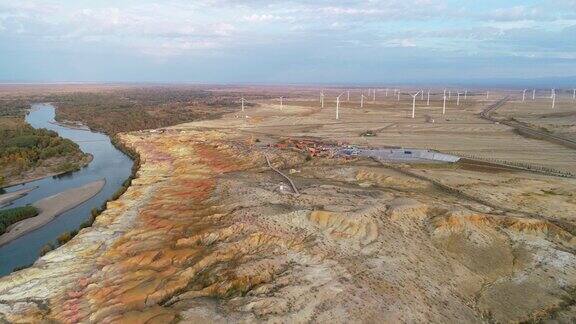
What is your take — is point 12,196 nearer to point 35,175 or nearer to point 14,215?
point 14,215

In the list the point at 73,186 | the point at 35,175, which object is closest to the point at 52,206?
the point at 73,186

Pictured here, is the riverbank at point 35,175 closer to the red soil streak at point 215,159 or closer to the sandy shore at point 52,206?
the sandy shore at point 52,206

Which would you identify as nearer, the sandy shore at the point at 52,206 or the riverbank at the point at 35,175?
the sandy shore at the point at 52,206

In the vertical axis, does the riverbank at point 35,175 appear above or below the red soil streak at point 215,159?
below

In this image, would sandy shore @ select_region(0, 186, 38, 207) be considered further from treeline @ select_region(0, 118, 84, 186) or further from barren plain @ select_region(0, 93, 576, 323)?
barren plain @ select_region(0, 93, 576, 323)

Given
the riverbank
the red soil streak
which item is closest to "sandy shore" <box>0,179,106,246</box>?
the riverbank

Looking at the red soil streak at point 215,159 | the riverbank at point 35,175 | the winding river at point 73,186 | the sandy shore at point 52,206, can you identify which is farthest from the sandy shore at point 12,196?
the red soil streak at point 215,159

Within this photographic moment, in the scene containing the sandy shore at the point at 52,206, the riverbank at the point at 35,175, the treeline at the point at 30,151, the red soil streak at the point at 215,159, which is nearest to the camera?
the sandy shore at the point at 52,206

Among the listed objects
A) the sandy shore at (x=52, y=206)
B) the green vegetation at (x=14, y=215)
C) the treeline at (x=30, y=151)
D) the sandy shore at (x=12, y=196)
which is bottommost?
the sandy shore at (x=12, y=196)
